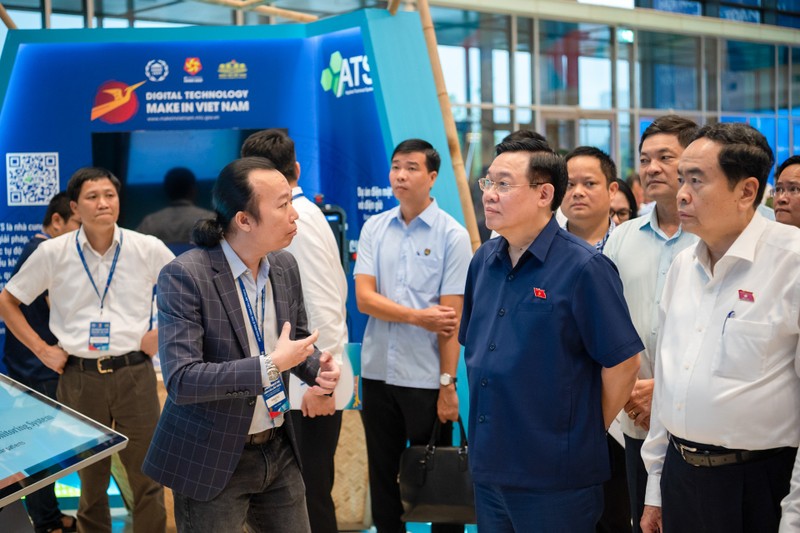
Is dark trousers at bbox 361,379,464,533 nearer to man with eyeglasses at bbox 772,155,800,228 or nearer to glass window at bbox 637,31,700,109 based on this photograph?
man with eyeglasses at bbox 772,155,800,228

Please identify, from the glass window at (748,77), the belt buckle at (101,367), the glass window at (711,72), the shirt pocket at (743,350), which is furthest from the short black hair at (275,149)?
the glass window at (748,77)

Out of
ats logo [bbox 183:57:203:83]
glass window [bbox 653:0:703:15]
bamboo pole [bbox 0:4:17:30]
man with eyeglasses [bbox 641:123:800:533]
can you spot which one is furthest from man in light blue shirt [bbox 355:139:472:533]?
glass window [bbox 653:0:703:15]

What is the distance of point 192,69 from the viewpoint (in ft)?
20.2

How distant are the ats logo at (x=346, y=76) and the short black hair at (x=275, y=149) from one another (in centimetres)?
206

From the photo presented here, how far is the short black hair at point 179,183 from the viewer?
6102 millimetres

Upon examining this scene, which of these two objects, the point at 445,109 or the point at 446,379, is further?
the point at 445,109

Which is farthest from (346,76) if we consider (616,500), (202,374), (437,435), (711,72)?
(711,72)

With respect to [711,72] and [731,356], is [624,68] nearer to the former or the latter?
[711,72]

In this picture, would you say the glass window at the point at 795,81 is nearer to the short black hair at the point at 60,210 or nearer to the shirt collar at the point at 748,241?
the short black hair at the point at 60,210

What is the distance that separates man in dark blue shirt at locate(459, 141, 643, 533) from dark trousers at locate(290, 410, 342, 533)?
1287 millimetres

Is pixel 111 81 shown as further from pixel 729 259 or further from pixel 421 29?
pixel 729 259

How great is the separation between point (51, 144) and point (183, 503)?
4.25 metres

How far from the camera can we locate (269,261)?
110 inches

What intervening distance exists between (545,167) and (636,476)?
3.70ft
